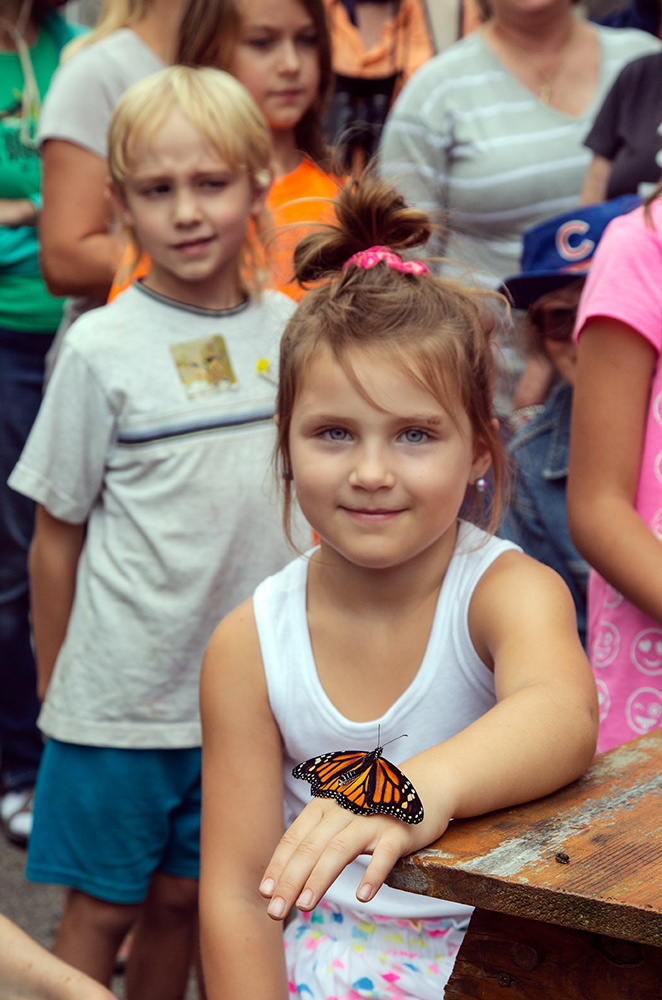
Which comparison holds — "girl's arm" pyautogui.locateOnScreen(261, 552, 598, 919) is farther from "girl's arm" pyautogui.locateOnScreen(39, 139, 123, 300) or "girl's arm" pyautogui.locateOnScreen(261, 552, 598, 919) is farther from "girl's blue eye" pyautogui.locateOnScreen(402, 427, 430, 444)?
"girl's arm" pyautogui.locateOnScreen(39, 139, 123, 300)

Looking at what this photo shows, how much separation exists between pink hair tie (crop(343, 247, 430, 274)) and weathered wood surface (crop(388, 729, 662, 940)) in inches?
28.2

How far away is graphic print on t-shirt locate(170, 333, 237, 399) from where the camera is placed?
212 centimetres

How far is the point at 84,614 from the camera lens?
213 centimetres

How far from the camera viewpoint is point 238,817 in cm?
142

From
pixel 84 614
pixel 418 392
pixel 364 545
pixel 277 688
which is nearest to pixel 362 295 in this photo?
pixel 418 392

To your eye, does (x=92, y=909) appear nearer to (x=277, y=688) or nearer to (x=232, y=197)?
(x=277, y=688)

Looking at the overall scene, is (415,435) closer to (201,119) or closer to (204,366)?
(204,366)

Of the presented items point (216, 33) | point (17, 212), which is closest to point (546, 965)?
point (216, 33)

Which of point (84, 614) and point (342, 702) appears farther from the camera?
point (84, 614)

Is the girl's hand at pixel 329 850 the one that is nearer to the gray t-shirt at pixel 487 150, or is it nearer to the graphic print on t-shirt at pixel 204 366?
the graphic print on t-shirt at pixel 204 366

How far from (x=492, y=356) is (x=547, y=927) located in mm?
821

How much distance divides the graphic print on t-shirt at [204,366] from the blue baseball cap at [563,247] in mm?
611

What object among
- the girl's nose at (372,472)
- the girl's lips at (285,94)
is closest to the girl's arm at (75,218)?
the girl's lips at (285,94)

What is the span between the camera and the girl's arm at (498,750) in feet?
3.23
